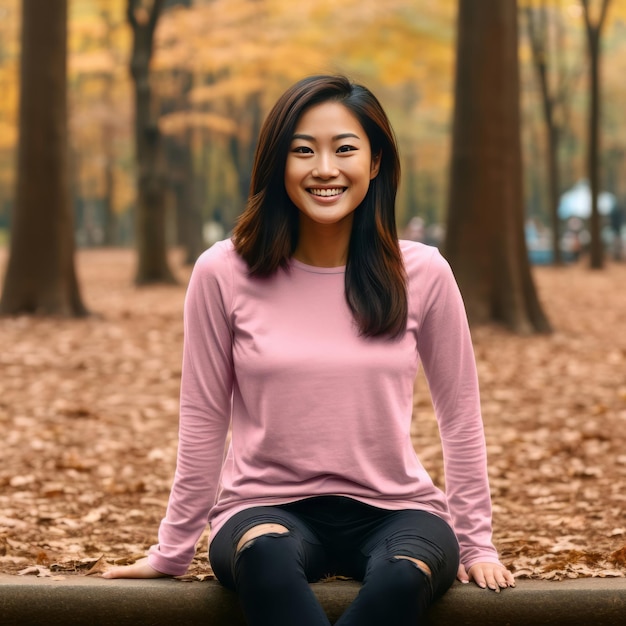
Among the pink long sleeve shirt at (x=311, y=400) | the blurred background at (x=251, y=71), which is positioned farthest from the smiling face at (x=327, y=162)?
the blurred background at (x=251, y=71)

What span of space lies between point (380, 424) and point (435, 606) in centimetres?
52

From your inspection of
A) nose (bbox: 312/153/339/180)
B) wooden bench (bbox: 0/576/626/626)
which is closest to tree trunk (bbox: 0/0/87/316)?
wooden bench (bbox: 0/576/626/626)

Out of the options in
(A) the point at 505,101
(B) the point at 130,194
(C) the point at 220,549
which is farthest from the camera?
(B) the point at 130,194

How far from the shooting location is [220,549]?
300 cm

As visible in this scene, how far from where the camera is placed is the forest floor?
440 centimetres

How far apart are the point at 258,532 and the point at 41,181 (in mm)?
9426

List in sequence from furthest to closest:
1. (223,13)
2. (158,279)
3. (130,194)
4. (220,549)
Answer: (130,194) < (223,13) < (158,279) < (220,549)

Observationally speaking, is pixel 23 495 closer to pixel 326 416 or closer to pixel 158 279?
pixel 326 416

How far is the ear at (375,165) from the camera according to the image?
3279mm

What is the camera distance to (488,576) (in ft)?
10.3

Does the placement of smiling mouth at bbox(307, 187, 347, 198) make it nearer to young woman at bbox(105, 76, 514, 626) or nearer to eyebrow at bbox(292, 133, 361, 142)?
young woman at bbox(105, 76, 514, 626)

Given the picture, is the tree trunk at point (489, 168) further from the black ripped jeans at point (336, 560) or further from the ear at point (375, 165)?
the black ripped jeans at point (336, 560)

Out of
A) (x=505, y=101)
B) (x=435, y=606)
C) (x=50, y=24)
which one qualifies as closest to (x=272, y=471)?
(x=435, y=606)

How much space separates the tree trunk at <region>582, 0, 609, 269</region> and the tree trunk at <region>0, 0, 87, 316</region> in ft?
42.1
